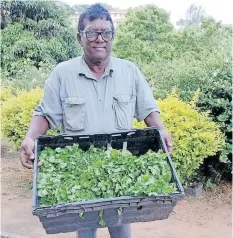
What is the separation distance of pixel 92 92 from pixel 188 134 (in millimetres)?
2005

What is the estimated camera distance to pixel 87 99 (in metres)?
2.43

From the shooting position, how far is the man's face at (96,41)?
7.68ft

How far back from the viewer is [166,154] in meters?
2.16

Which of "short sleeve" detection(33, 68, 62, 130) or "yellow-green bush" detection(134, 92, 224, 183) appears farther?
"yellow-green bush" detection(134, 92, 224, 183)

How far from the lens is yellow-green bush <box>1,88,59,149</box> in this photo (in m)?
5.14

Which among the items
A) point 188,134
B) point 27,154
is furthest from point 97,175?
point 188,134

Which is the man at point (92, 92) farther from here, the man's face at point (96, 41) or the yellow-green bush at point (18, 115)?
Answer: the yellow-green bush at point (18, 115)

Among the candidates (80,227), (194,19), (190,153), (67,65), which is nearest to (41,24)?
(190,153)

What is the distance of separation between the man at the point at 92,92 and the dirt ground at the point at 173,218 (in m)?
1.43

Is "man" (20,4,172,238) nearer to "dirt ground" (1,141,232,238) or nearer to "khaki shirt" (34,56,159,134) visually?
"khaki shirt" (34,56,159,134)

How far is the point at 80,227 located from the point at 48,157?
20.5 inches

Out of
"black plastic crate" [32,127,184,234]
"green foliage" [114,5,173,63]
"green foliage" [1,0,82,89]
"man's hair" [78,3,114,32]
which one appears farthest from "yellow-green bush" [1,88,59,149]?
"green foliage" [114,5,173,63]

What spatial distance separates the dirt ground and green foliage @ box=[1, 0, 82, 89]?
7.95 meters

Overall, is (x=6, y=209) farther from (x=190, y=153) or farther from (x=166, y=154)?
(x=166, y=154)
